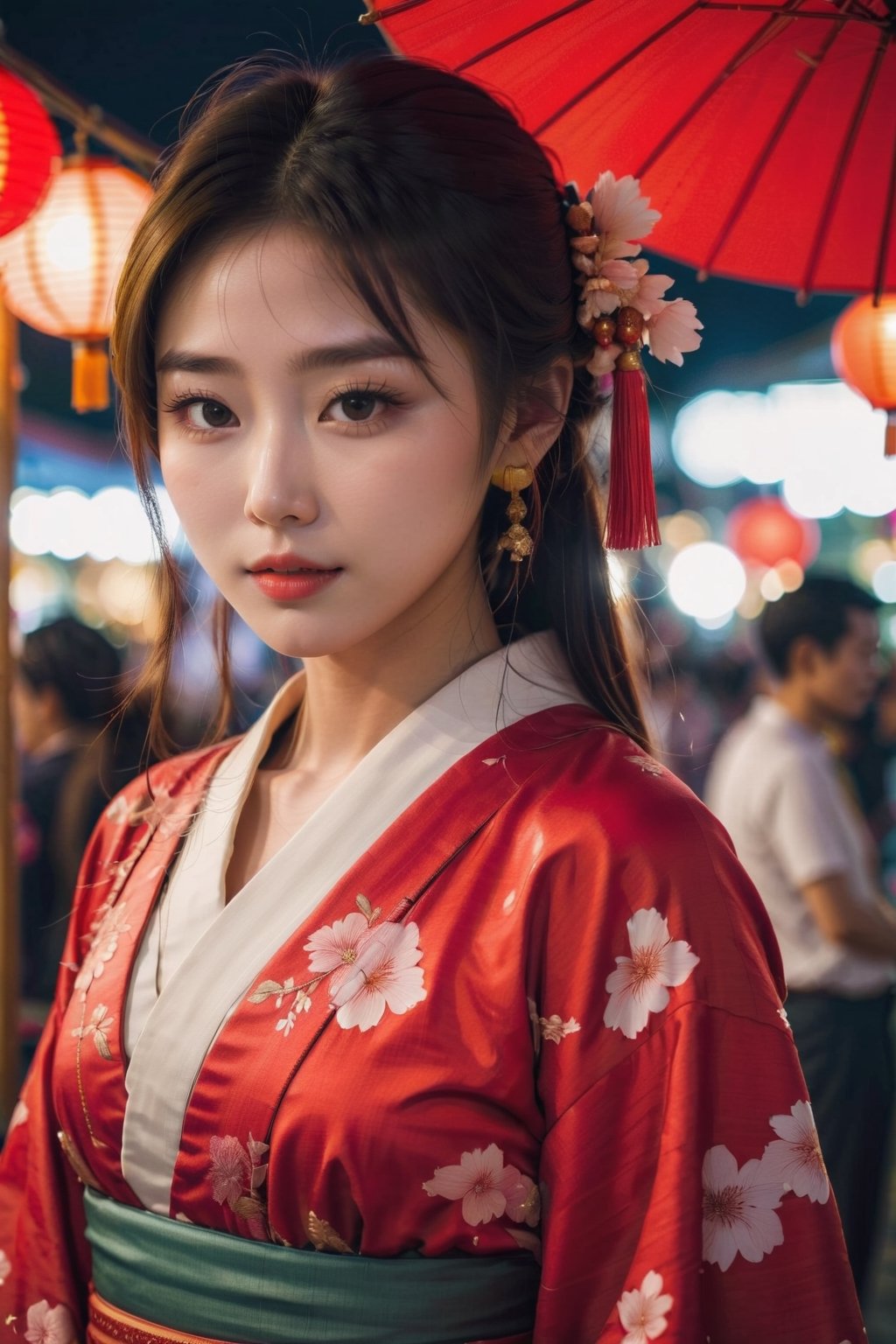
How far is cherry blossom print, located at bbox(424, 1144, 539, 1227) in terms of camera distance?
1.38 metres

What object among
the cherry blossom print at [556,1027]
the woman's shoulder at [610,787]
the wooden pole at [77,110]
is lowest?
the cherry blossom print at [556,1027]

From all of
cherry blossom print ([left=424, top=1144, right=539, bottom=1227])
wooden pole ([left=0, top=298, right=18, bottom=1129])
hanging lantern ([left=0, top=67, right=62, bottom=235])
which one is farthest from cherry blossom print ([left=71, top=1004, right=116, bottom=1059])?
hanging lantern ([left=0, top=67, right=62, bottom=235])

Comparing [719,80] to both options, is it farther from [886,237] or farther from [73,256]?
[73,256]

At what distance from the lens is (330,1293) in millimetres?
1417

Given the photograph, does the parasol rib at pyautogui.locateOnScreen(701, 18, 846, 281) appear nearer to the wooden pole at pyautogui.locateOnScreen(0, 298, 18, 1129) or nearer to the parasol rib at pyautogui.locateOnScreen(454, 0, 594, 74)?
the parasol rib at pyautogui.locateOnScreen(454, 0, 594, 74)

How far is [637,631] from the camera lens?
5.99ft

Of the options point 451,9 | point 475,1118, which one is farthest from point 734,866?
point 451,9

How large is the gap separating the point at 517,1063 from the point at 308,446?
71 cm

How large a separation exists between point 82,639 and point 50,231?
138cm

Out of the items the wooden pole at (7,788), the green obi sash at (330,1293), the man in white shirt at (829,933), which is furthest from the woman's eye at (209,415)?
the man in white shirt at (829,933)

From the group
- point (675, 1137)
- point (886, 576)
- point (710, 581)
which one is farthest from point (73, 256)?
point (886, 576)

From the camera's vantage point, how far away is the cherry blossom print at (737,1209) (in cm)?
138

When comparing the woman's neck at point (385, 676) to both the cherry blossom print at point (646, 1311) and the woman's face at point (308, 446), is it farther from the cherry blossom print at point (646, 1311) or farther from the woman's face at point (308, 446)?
the cherry blossom print at point (646, 1311)

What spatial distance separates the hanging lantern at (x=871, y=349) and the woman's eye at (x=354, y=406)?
282 centimetres
